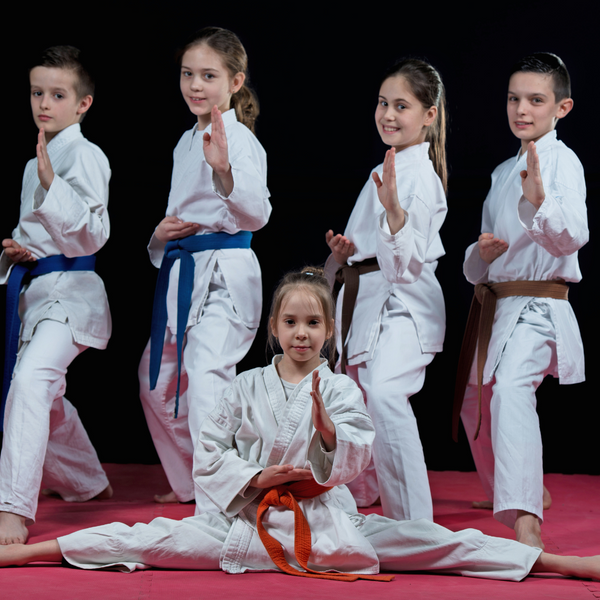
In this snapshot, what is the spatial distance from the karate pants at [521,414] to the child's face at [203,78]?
1335mm

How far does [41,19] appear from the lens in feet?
12.9

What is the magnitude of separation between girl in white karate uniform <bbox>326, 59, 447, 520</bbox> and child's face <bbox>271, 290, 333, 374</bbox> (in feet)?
1.29

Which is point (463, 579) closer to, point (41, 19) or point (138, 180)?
point (138, 180)

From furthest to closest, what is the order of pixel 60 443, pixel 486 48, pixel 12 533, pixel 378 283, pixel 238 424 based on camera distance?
1. pixel 486 48
2. pixel 60 443
3. pixel 378 283
4. pixel 12 533
5. pixel 238 424

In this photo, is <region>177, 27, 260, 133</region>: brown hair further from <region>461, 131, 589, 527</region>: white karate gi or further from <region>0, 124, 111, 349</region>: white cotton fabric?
<region>461, 131, 589, 527</region>: white karate gi

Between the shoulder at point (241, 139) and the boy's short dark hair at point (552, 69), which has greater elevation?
the boy's short dark hair at point (552, 69)

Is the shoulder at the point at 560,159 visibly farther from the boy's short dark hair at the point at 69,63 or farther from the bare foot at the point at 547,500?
the boy's short dark hair at the point at 69,63

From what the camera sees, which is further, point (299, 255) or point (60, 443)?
point (299, 255)

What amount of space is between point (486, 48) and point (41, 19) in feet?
6.81

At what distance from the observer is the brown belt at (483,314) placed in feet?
9.25

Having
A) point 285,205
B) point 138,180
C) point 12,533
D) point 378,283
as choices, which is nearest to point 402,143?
point 378,283

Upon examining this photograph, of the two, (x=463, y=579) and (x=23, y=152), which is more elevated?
(x=23, y=152)

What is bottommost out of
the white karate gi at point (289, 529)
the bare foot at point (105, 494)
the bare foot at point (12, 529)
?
the bare foot at point (105, 494)

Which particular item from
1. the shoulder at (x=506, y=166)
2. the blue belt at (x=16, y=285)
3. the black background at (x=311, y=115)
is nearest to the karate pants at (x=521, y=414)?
the shoulder at (x=506, y=166)
